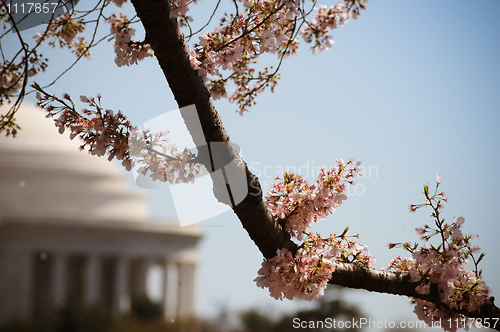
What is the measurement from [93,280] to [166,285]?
5.45 m

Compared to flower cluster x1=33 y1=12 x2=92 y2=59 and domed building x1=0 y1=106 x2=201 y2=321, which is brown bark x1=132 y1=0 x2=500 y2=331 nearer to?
flower cluster x1=33 y1=12 x2=92 y2=59

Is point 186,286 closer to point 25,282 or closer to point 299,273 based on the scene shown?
point 25,282

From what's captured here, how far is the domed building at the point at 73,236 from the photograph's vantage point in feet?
95.4

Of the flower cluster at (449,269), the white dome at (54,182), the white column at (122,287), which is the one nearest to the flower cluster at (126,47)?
the flower cluster at (449,269)

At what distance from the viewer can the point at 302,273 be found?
6.00 feet

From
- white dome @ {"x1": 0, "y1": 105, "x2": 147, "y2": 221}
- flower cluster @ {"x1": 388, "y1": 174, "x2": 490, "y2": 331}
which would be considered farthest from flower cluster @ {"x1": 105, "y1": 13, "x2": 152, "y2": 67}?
white dome @ {"x1": 0, "y1": 105, "x2": 147, "y2": 221}

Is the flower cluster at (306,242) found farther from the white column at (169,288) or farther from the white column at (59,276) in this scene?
the white column at (169,288)

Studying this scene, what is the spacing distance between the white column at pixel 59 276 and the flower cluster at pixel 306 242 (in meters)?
29.6

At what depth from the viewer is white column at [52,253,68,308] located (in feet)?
95.0

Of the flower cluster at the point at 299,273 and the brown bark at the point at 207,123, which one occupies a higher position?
the brown bark at the point at 207,123

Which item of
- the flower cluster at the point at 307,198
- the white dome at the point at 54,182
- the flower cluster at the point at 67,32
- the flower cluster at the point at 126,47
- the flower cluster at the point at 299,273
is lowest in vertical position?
the flower cluster at the point at 299,273

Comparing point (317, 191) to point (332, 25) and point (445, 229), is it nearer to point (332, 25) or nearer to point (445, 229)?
point (445, 229)

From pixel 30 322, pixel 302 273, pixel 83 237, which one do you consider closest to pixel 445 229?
pixel 302 273

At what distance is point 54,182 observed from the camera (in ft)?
103
